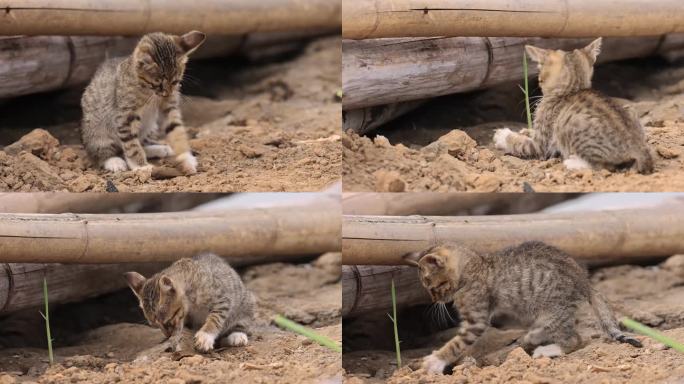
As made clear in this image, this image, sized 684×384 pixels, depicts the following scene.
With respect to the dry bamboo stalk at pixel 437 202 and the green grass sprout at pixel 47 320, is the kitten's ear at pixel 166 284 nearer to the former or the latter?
the green grass sprout at pixel 47 320

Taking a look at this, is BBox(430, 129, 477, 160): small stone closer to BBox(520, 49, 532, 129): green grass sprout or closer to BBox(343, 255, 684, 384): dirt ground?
BBox(520, 49, 532, 129): green grass sprout

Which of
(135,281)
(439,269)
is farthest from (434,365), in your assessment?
(135,281)

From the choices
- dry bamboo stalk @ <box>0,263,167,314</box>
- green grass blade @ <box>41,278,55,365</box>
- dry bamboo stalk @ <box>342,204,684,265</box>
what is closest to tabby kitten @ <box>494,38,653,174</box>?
dry bamboo stalk @ <box>342,204,684,265</box>

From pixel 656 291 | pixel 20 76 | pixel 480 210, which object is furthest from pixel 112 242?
pixel 656 291

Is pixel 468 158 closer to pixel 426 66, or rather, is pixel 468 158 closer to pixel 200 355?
pixel 426 66

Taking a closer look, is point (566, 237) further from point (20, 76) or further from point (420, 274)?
point (20, 76)

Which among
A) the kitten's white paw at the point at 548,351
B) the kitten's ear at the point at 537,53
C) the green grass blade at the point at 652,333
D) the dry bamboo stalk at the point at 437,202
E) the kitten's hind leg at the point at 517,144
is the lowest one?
the kitten's white paw at the point at 548,351

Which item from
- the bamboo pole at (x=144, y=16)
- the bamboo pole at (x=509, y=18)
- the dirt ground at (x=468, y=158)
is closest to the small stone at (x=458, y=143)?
the dirt ground at (x=468, y=158)
